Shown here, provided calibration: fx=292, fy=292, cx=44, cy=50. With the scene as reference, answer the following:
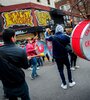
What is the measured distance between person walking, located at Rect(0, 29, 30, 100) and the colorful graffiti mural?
840 inches

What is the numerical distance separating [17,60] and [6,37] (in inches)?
17.3

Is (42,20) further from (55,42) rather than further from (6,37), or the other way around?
(6,37)

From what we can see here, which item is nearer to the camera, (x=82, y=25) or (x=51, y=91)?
(x=82, y=25)

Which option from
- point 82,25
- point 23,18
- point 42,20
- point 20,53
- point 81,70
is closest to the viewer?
point 20,53

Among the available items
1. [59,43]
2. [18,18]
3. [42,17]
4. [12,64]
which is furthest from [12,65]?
[42,17]

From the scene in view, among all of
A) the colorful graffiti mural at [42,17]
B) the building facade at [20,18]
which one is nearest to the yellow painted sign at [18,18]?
the building facade at [20,18]

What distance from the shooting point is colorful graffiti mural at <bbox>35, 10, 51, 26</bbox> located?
26.3m

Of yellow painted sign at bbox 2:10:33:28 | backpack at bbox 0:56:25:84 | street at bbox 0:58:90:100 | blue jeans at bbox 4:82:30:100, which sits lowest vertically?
street at bbox 0:58:90:100

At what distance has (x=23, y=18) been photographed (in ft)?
82.8

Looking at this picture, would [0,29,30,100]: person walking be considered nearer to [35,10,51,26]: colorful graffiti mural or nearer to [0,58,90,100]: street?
[0,58,90,100]: street

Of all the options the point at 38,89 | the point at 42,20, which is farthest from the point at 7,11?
the point at 38,89

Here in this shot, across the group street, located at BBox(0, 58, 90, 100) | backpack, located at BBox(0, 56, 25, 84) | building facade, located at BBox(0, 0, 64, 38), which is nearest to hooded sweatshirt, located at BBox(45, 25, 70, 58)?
street, located at BBox(0, 58, 90, 100)

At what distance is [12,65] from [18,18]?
67.6ft

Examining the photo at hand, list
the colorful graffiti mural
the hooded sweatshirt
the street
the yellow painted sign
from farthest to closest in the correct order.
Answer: the colorful graffiti mural < the yellow painted sign < the hooded sweatshirt < the street
